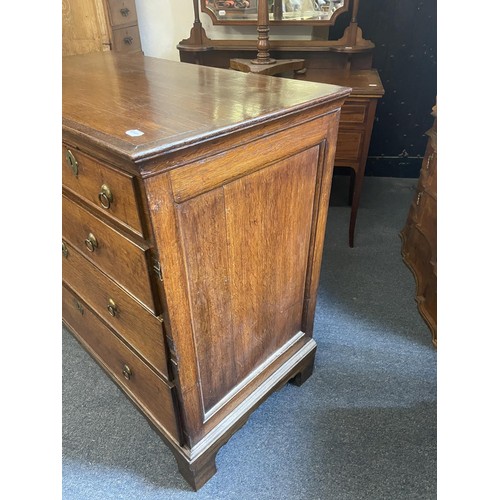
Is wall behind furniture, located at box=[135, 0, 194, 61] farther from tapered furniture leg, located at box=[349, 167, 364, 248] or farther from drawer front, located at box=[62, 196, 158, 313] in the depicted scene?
drawer front, located at box=[62, 196, 158, 313]

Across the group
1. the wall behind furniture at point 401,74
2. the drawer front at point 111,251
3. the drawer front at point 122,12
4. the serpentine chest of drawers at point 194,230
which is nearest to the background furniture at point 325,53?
the wall behind furniture at point 401,74

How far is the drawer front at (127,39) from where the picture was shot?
2.27m

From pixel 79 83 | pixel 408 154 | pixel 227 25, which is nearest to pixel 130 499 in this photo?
pixel 79 83

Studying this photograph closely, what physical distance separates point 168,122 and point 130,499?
1.04 metres

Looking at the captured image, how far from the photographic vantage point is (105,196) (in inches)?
31.0

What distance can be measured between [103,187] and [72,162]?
0.42 feet

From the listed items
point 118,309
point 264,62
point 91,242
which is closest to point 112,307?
point 118,309

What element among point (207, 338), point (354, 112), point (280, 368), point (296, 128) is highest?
point (296, 128)

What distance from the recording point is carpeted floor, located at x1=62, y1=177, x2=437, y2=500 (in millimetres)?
1165

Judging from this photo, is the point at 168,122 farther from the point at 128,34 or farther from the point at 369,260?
the point at 128,34

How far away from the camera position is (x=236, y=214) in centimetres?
90

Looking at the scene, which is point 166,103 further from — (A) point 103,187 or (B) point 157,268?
(B) point 157,268

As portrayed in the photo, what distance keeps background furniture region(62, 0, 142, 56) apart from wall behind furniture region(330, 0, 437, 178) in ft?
4.02

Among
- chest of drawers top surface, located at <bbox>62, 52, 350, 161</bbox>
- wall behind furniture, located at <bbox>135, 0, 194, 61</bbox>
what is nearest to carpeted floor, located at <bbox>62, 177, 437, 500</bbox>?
chest of drawers top surface, located at <bbox>62, 52, 350, 161</bbox>
